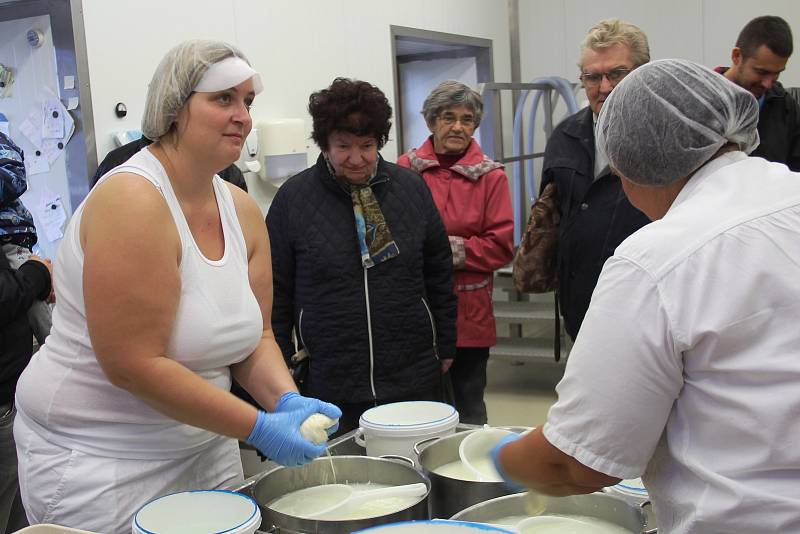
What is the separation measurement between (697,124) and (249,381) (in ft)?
3.26

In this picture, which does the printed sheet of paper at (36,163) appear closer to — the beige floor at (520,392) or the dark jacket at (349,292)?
the dark jacket at (349,292)

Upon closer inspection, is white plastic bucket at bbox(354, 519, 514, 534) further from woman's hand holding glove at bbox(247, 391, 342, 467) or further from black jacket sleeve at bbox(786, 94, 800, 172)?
black jacket sleeve at bbox(786, 94, 800, 172)

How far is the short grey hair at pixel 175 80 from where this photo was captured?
1474 millimetres

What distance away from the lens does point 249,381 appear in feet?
5.46

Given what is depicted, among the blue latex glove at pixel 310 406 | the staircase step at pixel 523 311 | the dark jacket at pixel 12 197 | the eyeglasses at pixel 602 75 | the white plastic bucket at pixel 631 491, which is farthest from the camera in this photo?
the staircase step at pixel 523 311

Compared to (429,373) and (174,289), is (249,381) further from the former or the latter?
(429,373)

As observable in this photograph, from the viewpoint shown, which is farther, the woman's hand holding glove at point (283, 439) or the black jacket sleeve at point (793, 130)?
the black jacket sleeve at point (793, 130)

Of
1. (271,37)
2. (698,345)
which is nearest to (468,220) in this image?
(271,37)

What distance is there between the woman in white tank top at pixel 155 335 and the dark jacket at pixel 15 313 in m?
0.73

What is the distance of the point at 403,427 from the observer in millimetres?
1621

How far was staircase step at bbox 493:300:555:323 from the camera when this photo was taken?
16.1 ft

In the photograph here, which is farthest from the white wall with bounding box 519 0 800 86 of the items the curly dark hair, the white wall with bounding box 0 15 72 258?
the white wall with bounding box 0 15 72 258

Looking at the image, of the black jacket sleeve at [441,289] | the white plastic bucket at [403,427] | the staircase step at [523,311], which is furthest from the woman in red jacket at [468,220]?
the staircase step at [523,311]

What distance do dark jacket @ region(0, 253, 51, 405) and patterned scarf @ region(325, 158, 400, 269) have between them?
900 mm
